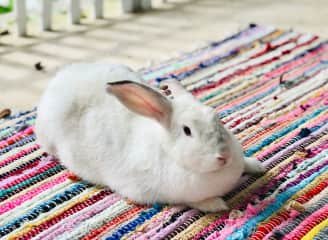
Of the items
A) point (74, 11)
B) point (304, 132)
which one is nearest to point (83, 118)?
point (304, 132)

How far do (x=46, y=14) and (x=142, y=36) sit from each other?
0.44m

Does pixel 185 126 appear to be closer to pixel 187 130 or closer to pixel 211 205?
pixel 187 130

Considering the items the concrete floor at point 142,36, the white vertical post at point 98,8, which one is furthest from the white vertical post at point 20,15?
the white vertical post at point 98,8

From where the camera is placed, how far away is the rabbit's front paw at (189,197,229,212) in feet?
4.70

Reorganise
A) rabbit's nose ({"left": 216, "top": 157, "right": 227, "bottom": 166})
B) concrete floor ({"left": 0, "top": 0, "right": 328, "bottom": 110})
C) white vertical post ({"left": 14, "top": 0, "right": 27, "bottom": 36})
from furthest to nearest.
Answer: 1. white vertical post ({"left": 14, "top": 0, "right": 27, "bottom": 36})
2. concrete floor ({"left": 0, "top": 0, "right": 328, "bottom": 110})
3. rabbit's nose ({"left": 216, "top": 157, "right": 227, "bottom": 166})

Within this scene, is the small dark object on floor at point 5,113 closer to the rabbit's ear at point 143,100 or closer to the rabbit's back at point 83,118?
the rabbit's back at point 83,118

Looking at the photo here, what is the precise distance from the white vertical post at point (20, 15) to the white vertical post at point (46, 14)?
A: 0.09 meters

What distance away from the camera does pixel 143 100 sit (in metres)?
1.38

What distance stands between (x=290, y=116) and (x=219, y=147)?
62cm

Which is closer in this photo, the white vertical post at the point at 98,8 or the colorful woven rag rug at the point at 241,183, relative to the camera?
the colorful woven rag rug at the point at 241,183

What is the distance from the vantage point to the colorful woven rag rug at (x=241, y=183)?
4.63 feet

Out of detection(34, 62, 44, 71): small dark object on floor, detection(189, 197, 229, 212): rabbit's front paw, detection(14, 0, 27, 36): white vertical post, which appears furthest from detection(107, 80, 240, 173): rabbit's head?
detection(14, 0, 27, 36): white vertical post

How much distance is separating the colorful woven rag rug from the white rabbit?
0.05 metres

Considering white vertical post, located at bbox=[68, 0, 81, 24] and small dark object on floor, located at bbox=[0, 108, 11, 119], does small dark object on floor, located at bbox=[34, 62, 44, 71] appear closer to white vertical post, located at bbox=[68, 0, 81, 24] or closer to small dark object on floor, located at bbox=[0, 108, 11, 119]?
small dark object on floor, located at bbox=[0, 108, 11, 119]
